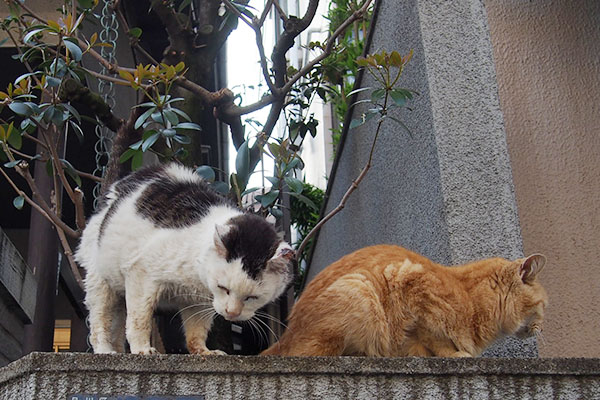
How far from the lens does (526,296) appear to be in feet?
9.12

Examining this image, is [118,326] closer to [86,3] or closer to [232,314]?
[232,314]

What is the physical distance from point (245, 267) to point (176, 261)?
0.94 ft

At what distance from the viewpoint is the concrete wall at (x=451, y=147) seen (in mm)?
3072

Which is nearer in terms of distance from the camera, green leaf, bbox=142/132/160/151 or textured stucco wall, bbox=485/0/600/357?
green leaf, bbox=142/132/160/151

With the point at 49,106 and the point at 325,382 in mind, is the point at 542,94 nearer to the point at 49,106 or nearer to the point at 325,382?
the point at 325,382

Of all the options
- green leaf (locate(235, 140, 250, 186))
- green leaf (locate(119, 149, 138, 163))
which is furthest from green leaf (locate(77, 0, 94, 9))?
green leaf (locate(235, 140, 250, 186))

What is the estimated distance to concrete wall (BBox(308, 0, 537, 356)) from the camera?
307cm

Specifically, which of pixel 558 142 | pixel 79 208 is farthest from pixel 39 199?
pixel 558 142

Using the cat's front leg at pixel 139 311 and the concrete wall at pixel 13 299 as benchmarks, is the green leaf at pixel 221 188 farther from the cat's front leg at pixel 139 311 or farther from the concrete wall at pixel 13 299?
the concrete wall at pixel 13 299

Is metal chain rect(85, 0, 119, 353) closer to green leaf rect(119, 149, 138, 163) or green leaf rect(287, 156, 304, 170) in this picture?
green leaf rect(119, 149, 138, 163)

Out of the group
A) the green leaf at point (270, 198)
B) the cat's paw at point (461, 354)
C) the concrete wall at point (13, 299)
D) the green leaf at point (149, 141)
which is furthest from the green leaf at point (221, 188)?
the concrete wall at point (13, 299)

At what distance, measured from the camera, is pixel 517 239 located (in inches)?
122

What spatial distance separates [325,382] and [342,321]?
0.47 metres

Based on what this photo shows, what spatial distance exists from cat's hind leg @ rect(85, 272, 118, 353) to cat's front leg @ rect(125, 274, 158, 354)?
0.92ft
